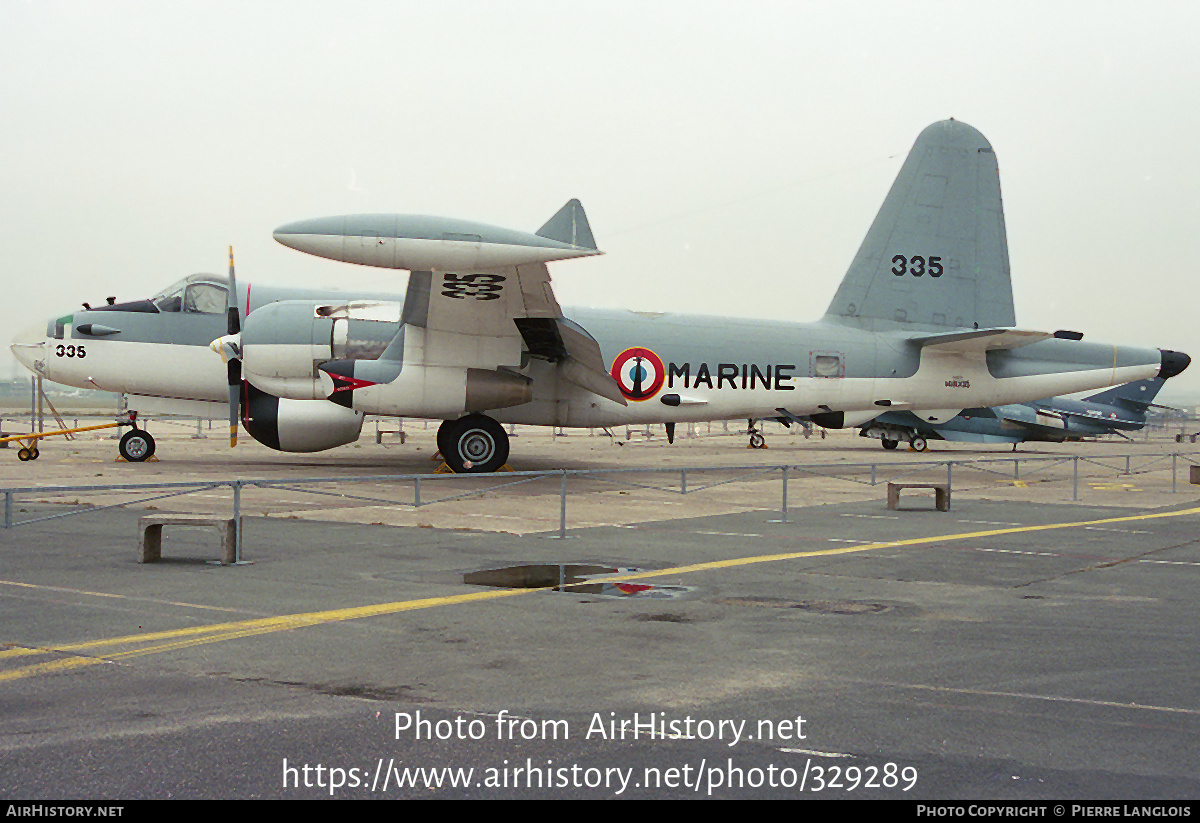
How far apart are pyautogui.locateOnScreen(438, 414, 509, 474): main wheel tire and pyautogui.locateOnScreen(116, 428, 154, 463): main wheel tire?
32.2 ft

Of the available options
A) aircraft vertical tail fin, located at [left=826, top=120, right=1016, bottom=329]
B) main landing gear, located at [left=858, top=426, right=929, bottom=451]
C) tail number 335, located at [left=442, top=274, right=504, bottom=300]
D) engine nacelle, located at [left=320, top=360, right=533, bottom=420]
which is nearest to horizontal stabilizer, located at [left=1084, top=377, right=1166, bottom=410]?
main landing gear, located at [left=858, top=426, right=929, bottom=451]

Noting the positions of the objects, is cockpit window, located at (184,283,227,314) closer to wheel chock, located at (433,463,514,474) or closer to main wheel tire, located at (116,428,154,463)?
main wheel tire, located at (116,428,154,463)

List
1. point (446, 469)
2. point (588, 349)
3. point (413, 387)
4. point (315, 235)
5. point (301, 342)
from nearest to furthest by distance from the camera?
1. point (315, 235)
2. point (413, 387)
3. point (301, 342)
4. point (588, 349)
5. point (446, 469)

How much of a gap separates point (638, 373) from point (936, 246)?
956 centimetres

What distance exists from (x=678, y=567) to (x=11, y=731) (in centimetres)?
767

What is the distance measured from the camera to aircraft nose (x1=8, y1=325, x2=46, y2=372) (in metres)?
27.0

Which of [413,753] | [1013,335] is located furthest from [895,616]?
[1013,335]

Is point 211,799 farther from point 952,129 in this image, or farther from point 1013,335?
point 952,129

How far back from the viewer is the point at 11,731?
5422 millimetres

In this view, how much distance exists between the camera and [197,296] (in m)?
26.3

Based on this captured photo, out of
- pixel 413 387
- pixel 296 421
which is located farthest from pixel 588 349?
pixel 296 421

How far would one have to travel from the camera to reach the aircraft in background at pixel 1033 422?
46.1 metres

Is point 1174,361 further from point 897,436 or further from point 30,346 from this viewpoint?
point 30,346

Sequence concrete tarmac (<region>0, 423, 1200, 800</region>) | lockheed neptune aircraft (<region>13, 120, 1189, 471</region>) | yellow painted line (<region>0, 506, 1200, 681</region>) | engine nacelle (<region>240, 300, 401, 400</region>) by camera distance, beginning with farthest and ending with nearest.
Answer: engine nacelle (<region>240, 300, 401, 400</region>) → lockheed neptune aircraft (<region>13, 120, 1189, 471</region>) → yellow painted line (<region>0, 506, 1200, 681</region>) → concrete tarmac (<region>0, 423, 1200, 800</region>)
